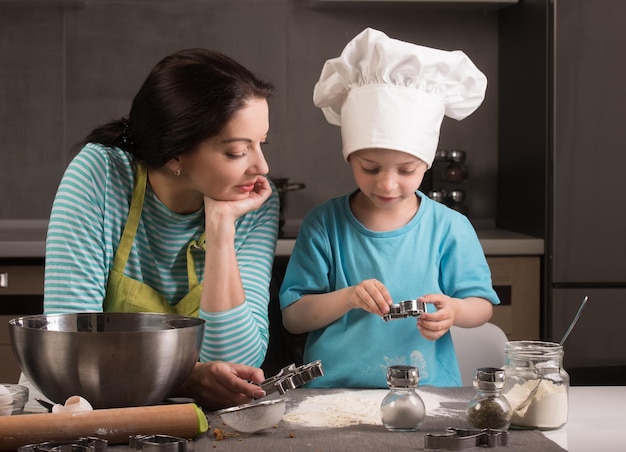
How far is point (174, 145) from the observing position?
1.55m

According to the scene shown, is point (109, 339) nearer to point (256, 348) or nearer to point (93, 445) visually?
point (93, 445)

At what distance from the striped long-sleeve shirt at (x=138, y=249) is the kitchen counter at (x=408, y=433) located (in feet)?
0.68

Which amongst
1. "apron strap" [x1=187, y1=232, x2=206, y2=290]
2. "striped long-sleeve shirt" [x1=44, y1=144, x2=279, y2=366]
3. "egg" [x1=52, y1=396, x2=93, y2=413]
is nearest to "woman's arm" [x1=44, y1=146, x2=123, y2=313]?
"striped long-sleeve shirt" [x1=44, y1=144, x2=279, y2=366]

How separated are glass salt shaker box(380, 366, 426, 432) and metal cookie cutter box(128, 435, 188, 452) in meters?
0.26

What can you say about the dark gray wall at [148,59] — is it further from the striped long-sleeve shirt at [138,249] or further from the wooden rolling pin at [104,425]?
the wooden rolling pin at [104,425]

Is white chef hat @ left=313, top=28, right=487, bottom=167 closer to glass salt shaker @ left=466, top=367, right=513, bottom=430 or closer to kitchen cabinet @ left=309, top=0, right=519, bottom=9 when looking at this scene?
glass salt shaker @ left=466, top=367, right=513, bottom=430

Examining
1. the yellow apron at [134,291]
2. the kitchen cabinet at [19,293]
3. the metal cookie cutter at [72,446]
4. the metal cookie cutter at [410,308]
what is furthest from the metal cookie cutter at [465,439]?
the kitchen cabinet at [19,293]

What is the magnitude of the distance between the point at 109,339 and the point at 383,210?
785 mm

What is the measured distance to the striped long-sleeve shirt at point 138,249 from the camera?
1463mm

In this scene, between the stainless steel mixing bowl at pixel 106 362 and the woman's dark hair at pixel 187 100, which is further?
the woman's dark hair at pixel 187 100

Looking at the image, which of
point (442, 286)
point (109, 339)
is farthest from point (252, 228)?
point (109, 339)

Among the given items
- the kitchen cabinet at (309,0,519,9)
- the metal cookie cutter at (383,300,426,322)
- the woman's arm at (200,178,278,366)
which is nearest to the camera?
the metal cookie cutter at (383,300,426,322)

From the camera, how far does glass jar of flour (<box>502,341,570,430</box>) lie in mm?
1095

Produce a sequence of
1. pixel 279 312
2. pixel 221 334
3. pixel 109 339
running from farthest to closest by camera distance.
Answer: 1. pixel 279 312
2. pixel 221 334
3. pixel 109 339
